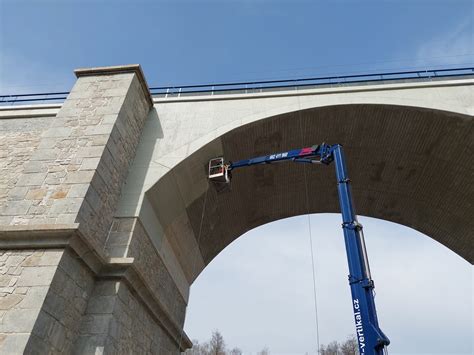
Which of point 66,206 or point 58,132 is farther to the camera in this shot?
point 58,132

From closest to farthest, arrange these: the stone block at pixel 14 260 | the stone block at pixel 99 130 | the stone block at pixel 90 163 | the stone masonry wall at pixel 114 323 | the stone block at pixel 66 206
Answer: the stone block at pixel 14 260 < the stone masonry wall at pixel 114 323 < the stone block at pixel 66 206 < the stone block at pixel 90 163 < the stone block at pixel 99 130

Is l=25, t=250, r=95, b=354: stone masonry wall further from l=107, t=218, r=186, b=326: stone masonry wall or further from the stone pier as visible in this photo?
l=107, t=218, r=186, b=326: stone masonry wall

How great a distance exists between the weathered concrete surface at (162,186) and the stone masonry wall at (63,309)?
0.04m

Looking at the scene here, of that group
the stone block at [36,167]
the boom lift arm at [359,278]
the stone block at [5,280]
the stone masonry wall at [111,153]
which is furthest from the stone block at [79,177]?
the boom lift arm at [359,278]

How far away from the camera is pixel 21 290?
24.4ft

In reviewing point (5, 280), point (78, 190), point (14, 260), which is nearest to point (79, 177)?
point (78, 190)

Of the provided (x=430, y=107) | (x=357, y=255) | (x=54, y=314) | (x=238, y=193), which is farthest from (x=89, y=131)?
(x=430, y=107)

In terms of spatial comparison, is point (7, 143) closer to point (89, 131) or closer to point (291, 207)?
point (89, 131)

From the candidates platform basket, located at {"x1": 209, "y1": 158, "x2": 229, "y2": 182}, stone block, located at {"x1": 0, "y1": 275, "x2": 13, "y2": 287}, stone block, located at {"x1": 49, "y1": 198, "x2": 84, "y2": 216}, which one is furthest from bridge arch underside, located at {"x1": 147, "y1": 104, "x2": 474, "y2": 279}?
stone block, located at {"x1": 0, "y1": 275, "x2": 13, "y2": 287}

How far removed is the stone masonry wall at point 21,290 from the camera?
6812 millimetres

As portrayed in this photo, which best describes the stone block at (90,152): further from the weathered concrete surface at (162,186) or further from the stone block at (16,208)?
the stone block at (16,208)

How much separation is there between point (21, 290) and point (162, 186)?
5.05 m

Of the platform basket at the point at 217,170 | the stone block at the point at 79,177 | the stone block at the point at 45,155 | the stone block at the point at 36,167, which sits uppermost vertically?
the platform basket at the point at 217,170

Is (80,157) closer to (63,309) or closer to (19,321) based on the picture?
(63,309)
